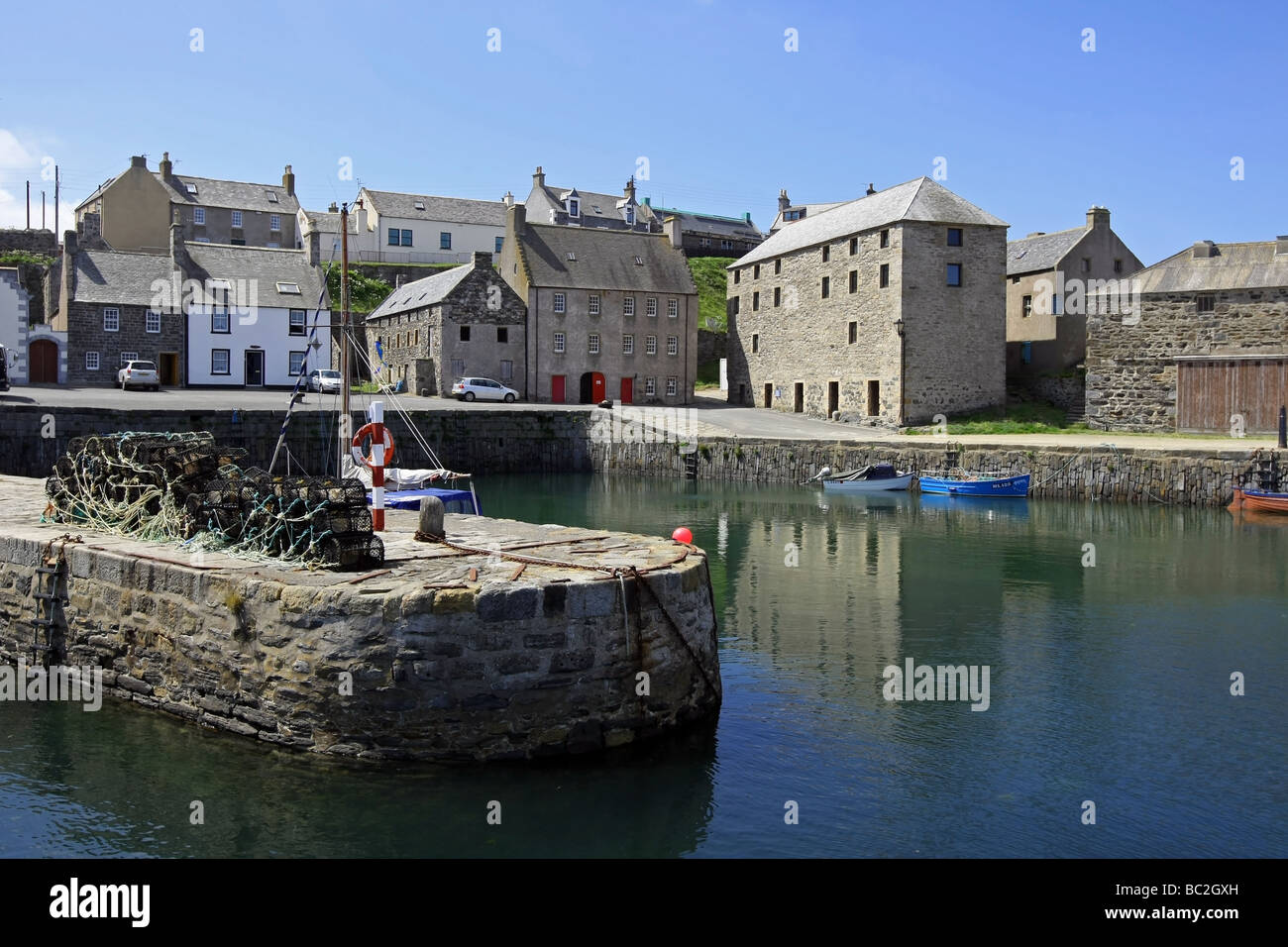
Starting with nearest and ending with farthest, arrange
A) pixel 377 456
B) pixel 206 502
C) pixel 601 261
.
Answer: pixel 377 456 < pixel 206 502 < pixel 601 261

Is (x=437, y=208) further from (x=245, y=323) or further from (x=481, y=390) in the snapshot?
(x=481, y=390)

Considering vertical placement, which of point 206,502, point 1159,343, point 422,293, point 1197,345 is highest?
point 422,293

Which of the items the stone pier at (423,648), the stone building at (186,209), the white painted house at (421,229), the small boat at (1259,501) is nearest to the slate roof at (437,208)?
the white painted house at (421,229)

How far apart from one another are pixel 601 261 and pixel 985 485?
27.2 meters

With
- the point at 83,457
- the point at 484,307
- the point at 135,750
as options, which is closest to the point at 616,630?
the point at 135,750

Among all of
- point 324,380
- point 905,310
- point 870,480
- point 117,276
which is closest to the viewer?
point 870,480

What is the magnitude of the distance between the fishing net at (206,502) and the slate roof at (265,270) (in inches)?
1606

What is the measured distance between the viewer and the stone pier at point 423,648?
988 centimetres

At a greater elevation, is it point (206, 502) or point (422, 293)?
point (422, 293)

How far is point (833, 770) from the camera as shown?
10977 mm

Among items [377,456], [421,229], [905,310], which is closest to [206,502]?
[377,456]

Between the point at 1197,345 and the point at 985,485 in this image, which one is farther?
the point at 1197,345
